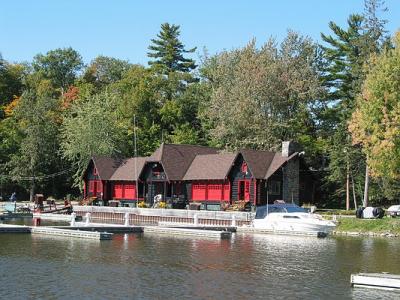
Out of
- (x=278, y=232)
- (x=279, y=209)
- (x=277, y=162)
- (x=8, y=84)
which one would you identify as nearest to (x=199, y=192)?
(x=277, y=162)

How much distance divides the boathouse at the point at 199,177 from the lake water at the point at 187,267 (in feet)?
60.4

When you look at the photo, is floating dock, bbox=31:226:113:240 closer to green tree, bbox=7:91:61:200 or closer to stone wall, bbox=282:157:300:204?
stone wall, bbox=282:157:300:204

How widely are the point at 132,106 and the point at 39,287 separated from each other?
214 feet

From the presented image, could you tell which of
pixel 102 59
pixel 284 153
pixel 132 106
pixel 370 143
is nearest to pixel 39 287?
pixel 370 143

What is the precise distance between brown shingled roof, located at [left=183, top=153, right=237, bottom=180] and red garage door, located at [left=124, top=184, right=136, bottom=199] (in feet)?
22.3

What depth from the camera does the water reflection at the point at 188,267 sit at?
21.4 m

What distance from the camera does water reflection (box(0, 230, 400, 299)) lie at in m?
21.4

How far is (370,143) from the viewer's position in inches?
1989

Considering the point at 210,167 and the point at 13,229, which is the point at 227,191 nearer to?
the point at 210,167

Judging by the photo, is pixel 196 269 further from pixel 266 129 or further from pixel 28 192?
pixel 28 192

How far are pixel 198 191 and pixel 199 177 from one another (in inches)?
59.8

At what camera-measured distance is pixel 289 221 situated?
44.4 metres

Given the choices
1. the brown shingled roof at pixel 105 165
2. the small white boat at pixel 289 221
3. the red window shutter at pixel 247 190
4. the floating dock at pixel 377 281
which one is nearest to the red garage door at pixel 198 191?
the red window shutter at pixel 247 190

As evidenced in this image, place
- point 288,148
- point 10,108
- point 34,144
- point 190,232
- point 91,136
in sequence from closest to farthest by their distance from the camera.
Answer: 1. point 190,232
2. point 288,148
3. point 91,136
4. point 34,144
5. point 10,108
